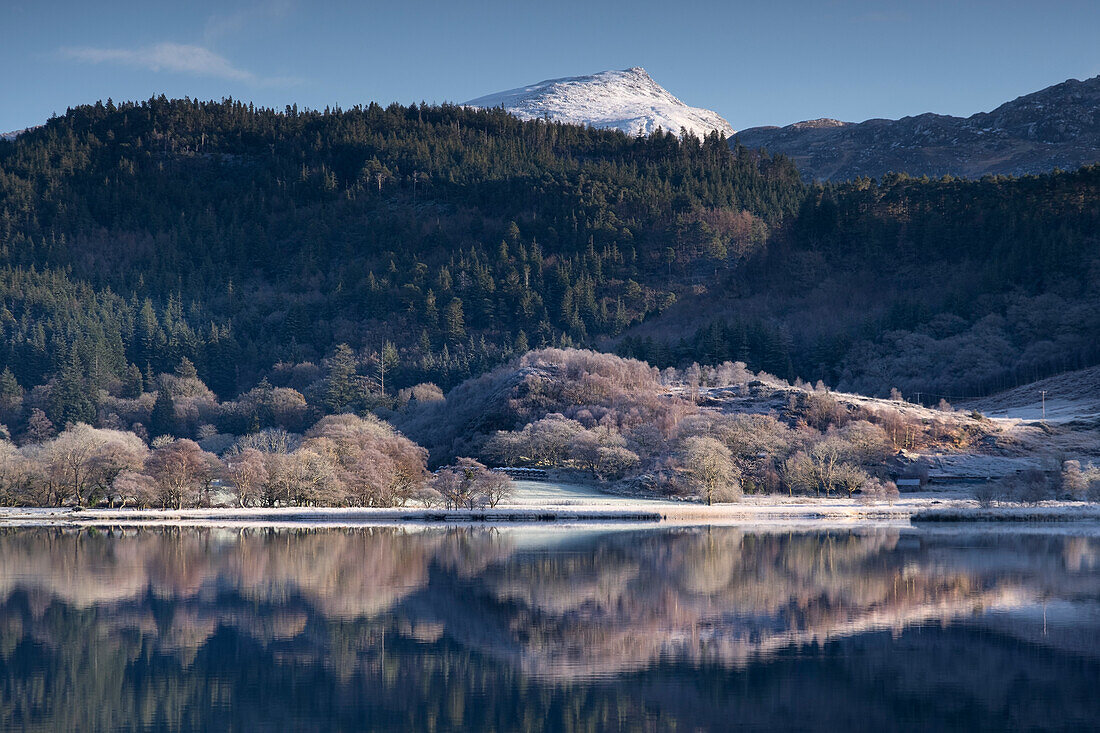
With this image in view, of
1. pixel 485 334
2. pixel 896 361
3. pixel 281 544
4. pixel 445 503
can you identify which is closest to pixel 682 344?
pixel 896 361

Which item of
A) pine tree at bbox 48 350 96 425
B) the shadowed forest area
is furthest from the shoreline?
pine tree at bbox 48 350 96 425

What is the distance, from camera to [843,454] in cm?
9619

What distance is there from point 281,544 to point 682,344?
359 feet

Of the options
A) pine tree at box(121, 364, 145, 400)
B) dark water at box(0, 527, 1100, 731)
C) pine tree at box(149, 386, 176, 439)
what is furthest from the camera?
pine tree at box(121, 364, 145, 400)

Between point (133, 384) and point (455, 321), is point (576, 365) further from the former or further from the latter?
point (133, 384)

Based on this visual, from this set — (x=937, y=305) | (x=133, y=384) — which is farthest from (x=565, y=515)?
(x=937, y=305)

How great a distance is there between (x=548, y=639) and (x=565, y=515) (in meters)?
44.6

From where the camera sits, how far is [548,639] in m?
→ 32.2

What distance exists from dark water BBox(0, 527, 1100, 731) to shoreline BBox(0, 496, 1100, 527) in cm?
1922

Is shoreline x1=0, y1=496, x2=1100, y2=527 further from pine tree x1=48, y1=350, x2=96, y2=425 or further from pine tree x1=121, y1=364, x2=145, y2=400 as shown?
pine tree x1=121, y1=364, x2=145, y2=400

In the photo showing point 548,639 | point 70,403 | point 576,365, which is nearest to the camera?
point 548,639

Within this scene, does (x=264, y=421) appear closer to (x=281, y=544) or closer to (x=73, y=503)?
(x=73, y=503)

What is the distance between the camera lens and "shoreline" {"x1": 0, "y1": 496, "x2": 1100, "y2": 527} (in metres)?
72.3

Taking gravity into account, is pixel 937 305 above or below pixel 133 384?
above
